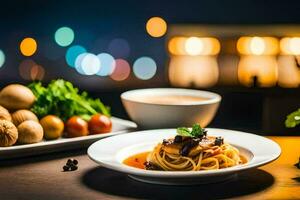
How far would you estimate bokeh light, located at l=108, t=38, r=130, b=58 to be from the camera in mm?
22439

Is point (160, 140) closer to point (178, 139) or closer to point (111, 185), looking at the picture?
point (178, 139)

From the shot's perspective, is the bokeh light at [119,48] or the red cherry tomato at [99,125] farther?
the bokeh light at [119,48]

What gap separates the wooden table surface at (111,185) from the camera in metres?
2.01

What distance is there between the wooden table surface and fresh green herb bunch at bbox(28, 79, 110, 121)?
0.53 metres

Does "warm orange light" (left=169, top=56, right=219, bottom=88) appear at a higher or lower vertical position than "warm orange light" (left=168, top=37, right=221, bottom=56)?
lower

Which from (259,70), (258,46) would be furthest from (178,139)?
(258,46)

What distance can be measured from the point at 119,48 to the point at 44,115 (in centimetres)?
2265

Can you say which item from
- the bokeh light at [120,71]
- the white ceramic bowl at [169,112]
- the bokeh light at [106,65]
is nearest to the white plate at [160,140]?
the white ceramic bowl at [169,112]

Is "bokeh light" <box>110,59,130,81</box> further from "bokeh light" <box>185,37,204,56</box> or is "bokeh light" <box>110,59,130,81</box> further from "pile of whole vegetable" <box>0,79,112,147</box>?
"pile of whole vegetable" <box>0,79,112,147</box>

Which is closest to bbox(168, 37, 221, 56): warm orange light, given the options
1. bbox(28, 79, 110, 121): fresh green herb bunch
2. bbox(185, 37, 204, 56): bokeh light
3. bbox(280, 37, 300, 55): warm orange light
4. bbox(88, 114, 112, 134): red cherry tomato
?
→ bbox(185, 37, 204, 56): bokeh light

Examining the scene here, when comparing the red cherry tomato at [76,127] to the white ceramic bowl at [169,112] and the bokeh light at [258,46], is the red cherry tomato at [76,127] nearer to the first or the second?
the white ceramic bowl at [169,112]

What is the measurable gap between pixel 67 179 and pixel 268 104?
1393 millimetres

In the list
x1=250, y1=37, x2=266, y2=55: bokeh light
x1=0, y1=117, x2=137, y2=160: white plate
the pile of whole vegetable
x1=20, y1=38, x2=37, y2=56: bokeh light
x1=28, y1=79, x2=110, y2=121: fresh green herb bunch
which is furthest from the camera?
x1=20, y1=38, x2=37, y2=56: bokeh light

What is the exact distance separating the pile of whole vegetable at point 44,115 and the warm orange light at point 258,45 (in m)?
3.95
